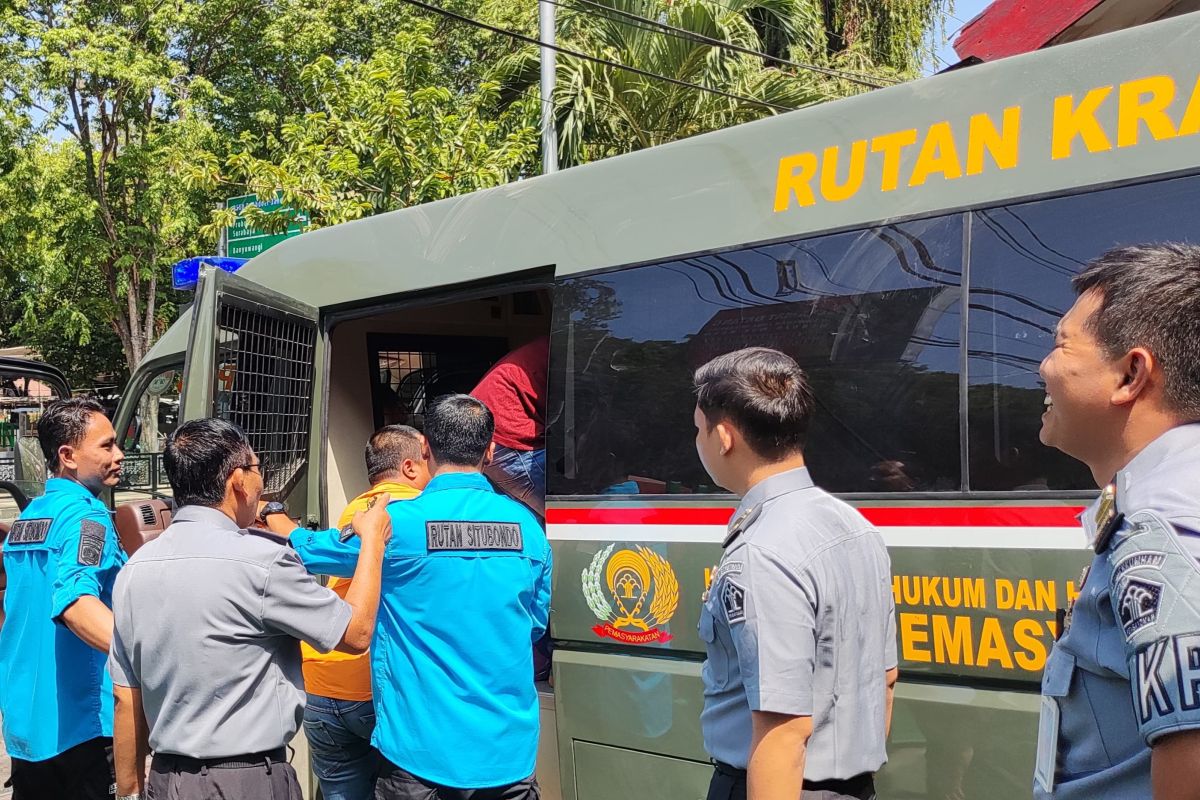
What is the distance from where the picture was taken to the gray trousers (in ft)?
8.71

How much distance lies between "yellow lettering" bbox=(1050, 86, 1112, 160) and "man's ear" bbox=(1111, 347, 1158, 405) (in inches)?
61.6

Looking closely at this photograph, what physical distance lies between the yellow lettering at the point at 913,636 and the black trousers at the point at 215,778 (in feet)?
5.51

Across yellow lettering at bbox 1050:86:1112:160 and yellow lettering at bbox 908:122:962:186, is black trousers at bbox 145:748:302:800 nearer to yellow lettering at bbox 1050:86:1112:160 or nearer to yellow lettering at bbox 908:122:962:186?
yellow lettering at bbox 908:122:962:186

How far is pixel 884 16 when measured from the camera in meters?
15.0

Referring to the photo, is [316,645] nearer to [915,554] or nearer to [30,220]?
[915,554]

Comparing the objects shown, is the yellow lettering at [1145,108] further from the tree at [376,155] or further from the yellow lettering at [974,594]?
the tree at [376,155]

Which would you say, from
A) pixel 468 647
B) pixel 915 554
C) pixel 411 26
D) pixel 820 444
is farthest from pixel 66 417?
pixel 411 26

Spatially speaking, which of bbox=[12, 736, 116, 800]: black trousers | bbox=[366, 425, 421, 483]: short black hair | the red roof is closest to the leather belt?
bbox=[12, 736, 116, 800]: black trousers

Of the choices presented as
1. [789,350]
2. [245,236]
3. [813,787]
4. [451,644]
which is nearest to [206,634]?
[451,644]

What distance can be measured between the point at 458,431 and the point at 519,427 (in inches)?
44.1

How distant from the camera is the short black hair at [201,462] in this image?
2.73 meters

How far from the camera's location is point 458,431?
3.15 meters

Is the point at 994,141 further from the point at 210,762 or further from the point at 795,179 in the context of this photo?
the point at 210,762

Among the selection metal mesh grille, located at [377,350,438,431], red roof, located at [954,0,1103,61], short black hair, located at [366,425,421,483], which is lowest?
short black hair, located at [366,425,421,483]
